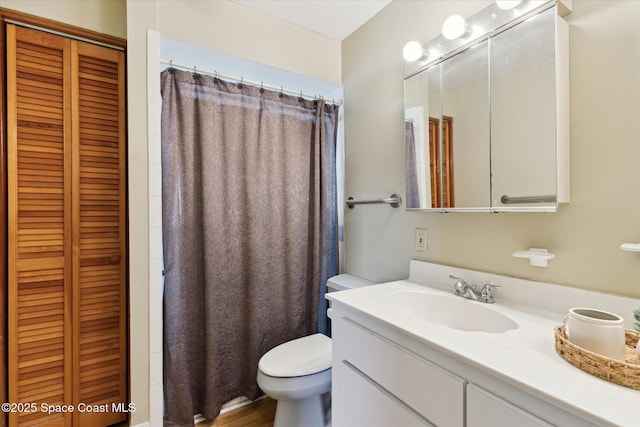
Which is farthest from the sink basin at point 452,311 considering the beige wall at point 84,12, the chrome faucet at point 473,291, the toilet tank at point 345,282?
the beige wall at point 84,12

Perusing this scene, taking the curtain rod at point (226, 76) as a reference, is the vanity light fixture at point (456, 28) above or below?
below

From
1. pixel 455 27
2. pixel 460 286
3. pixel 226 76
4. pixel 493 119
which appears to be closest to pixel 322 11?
pixel 226 76

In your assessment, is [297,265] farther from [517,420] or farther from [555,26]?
[555,26]

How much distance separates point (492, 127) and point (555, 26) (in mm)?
355

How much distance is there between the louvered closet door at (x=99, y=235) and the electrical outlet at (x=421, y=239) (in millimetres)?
1579

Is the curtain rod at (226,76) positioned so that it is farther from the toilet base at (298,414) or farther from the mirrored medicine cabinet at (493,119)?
the toilet base at (298,414)

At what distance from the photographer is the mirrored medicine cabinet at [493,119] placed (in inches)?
38.9

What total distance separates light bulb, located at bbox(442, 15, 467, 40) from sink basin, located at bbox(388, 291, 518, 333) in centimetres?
112

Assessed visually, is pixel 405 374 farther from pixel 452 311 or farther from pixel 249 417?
pixel 249 417

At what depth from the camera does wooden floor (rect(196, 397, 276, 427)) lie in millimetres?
1652

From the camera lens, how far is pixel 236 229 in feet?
5.76

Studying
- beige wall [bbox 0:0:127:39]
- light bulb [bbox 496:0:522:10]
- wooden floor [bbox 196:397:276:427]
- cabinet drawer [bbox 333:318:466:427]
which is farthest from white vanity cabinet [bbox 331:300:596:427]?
beige wall [bbox 0:0:127:39]

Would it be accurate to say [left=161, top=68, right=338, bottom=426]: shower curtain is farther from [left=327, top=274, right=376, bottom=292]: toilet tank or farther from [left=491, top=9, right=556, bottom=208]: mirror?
[left=491, top=9, right=556, bottom=208]: mirror

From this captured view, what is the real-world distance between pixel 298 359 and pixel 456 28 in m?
1.72
